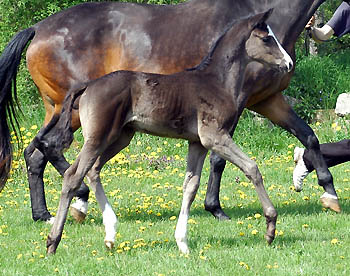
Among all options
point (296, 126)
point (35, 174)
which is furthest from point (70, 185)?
point (296, 126)

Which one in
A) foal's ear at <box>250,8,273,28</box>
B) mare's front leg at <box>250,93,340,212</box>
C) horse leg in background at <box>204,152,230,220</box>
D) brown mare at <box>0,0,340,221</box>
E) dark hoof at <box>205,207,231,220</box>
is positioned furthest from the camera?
mare's front leg at <box>250,93,340,212</box>

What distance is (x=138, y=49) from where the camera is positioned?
718cm

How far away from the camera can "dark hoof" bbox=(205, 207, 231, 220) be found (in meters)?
7.28

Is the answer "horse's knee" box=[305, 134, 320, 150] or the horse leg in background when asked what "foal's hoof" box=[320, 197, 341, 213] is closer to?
"horse's knee" box=[305, 134, 320, 150]

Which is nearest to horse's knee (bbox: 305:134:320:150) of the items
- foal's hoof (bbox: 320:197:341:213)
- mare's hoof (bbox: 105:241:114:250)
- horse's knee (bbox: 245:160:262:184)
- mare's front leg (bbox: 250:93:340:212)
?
mare's front leg (bbox: 250:93:340:212)

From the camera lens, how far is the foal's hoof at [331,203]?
7348 millimetres

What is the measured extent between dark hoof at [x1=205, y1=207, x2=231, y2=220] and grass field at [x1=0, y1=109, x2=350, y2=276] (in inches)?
4.3

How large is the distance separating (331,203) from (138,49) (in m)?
2.47

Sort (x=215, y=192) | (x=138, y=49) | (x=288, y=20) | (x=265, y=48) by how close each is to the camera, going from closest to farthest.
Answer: (x=265, y=48) → (x=138, y=49) → (x=288, y=20) → (x=215, y=192)

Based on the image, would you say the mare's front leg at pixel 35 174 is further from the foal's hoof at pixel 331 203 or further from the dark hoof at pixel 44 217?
the foal's hoof at pixel 331 203

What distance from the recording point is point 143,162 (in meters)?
10.6

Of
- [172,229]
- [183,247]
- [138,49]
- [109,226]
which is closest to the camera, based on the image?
[183,247]

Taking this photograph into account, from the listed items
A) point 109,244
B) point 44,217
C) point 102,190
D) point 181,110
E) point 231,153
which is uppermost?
point 181,110

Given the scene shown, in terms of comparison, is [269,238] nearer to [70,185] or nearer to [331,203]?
[70,185]
